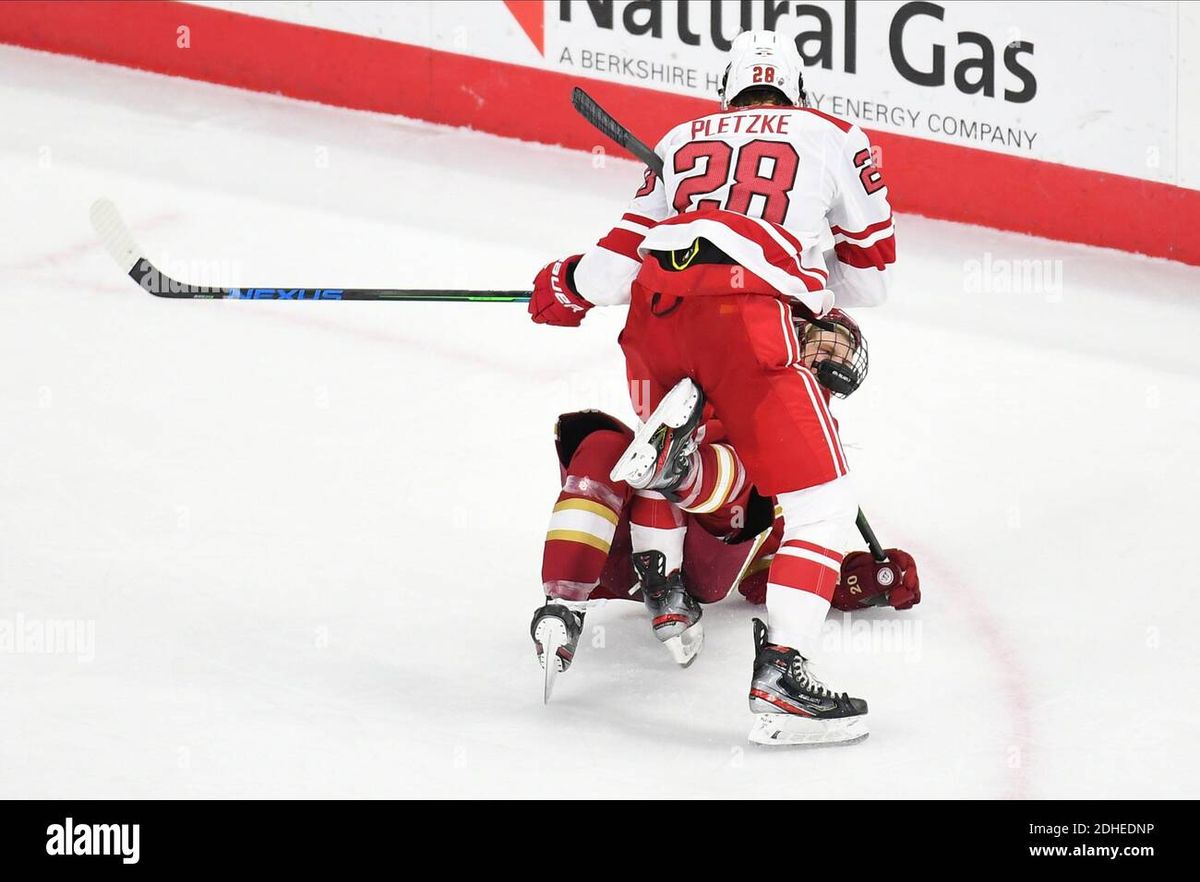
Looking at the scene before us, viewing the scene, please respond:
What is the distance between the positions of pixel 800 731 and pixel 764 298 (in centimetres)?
79

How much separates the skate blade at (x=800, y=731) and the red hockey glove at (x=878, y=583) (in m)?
0.63

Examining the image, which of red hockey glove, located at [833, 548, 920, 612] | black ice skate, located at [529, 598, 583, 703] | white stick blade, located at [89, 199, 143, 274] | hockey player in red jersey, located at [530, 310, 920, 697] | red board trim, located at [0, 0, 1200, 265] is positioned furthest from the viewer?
red board trim, located at [0, 0, 1200, 265]

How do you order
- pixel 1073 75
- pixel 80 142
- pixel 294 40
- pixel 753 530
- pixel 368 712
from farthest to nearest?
pixel 294 40, pixel 80 142, pixel 1073 75, pixel 753 530, pixel 368 712

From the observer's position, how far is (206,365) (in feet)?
16.7

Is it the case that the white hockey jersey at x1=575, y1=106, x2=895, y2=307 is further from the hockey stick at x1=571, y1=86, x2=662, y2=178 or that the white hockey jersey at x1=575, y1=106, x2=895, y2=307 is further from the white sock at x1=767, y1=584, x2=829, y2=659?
the white sock at x1=767, y1=584, x2=829, y2=659

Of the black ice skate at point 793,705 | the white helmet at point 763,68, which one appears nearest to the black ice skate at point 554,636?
the black ice skate at point 793,705

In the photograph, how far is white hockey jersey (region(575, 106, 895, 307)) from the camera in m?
3.62

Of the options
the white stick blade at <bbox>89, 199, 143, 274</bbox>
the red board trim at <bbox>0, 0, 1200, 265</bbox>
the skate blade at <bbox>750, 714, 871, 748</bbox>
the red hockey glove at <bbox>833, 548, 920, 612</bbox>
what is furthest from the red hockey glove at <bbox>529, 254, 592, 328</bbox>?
the red board trim at <bbox>0, 0, 1200, 265</bbox>

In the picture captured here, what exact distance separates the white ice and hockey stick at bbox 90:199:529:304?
1.41ft

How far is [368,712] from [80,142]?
3.63m

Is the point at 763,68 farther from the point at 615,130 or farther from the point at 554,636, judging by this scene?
the point at 554,636
